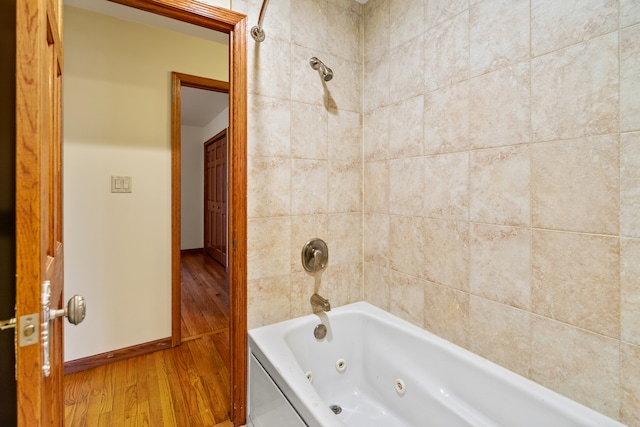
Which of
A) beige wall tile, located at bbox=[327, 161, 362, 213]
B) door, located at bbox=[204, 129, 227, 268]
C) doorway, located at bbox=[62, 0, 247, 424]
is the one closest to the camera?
doorway, located at bbox=[62, 0, 247, 424]

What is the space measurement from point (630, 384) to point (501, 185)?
0.69m

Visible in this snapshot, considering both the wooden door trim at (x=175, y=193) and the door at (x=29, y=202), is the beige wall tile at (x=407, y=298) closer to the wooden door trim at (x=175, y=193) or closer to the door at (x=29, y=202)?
the door at (x=29, y=202)

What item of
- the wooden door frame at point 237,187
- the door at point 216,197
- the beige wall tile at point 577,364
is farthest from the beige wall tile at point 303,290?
the door at point 216,197

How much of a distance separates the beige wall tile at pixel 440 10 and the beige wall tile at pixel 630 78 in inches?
23.3

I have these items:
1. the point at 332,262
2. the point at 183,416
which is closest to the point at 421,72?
the point at 332,262

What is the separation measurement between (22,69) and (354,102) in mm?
1502

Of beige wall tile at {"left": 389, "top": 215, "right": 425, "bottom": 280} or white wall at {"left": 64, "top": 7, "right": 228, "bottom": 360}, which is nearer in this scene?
beige wall tile at {"left": 389, "top": 215, "right": 425, "bottom": 280}

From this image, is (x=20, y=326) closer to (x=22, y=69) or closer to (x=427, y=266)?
(x=22, y=69)

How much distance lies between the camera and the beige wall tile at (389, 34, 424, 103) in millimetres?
1433

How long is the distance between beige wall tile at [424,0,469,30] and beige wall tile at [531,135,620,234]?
69 cm

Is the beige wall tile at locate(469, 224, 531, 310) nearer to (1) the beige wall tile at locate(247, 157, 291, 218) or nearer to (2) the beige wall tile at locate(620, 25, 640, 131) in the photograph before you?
(2) the beige wall tile at locate(620, 25, 640, 131)

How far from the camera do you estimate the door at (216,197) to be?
4.48 metres

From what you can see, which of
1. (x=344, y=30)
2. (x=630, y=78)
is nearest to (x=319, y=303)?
(x=630, y=78)

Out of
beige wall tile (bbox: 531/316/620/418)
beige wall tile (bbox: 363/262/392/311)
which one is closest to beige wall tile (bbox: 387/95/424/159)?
beige wall tile (bbox: 363/262/392/311)
